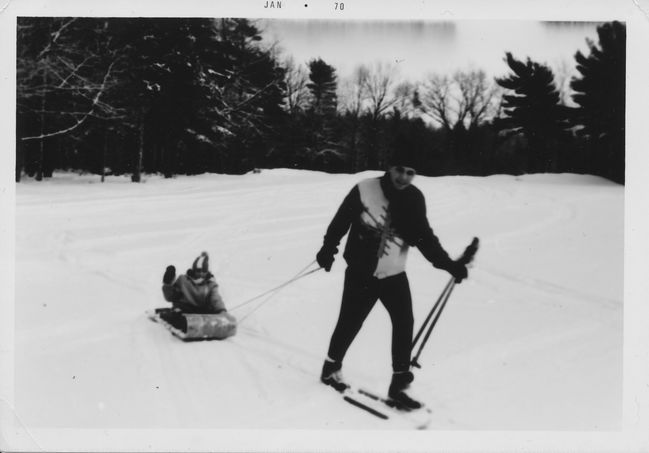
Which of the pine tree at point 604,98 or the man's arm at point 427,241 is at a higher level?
the pine tree at point 604,98

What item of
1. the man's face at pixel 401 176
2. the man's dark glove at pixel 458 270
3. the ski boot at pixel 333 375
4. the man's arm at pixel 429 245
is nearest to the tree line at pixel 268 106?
the man's face at pixel 401 176

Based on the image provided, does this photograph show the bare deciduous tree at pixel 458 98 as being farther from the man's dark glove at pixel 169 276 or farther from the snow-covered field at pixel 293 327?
the man's dark glove at pixel 169 276

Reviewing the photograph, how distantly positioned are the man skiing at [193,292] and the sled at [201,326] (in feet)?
0.25

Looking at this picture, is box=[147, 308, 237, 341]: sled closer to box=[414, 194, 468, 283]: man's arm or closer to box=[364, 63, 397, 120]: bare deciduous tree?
box=[414, 194, 468, 283]: man's arm

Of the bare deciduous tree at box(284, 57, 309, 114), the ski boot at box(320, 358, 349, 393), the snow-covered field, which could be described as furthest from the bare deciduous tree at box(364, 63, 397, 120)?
the ski boot at box(320, 358, 349, 393)

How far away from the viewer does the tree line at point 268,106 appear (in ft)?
12.9

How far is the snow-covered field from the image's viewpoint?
3.09 meters

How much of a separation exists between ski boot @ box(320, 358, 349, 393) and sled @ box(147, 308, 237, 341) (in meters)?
0.78

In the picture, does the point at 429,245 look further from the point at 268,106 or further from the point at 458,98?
the point at 268,106

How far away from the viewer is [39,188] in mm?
4629

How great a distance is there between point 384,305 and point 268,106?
2.68 m

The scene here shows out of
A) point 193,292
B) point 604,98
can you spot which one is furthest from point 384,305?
point 604,98

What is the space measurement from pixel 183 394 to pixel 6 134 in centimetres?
222

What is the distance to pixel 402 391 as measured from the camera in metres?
2.92
